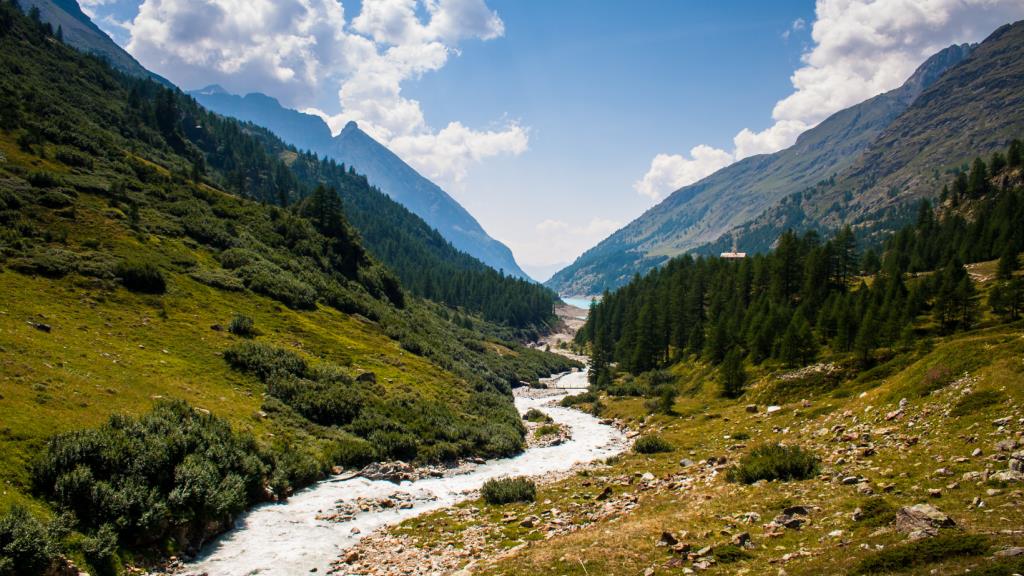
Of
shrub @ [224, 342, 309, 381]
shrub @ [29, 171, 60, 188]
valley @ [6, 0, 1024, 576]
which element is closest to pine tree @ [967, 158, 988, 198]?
valley @ [6, 0, 1024, 576]

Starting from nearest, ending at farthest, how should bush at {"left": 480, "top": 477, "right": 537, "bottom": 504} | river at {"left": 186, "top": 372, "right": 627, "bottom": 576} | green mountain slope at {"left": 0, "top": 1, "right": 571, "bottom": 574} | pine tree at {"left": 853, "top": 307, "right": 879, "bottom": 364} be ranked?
green mountain slope at {"left": 0, "top": 1, "right": 571, "bottom": 574} → river at {"left": 186, "top": 372, "right": 627, "bottom": 576} → bush at {"left": 480, "top": 477, "right": 537, "bottom": 504} → pine tree at {"left": 853, "top": 307, "right": 879, "bottom": 364}

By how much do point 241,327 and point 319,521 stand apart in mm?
30490

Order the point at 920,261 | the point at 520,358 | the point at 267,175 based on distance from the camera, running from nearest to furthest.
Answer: the point at 920,261 < the point at 520,358 < the point at 267,175

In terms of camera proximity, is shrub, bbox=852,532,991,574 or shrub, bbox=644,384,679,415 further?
shrub, bbox=644,384,679,415

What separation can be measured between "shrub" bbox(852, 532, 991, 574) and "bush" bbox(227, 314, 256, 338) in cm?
5247

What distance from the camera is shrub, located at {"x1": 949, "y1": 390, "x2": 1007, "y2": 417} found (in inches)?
→ 885

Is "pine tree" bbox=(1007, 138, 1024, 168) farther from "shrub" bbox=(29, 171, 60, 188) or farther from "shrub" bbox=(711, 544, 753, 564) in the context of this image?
"shrub" bbox=(29, 171, 60, 188)

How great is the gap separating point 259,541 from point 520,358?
101 m

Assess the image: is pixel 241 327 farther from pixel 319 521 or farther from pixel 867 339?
pixel 867 339

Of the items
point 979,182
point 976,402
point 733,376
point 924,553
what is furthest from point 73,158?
point 979,182

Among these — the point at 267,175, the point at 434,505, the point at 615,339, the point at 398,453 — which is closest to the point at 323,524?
the point at 434,505

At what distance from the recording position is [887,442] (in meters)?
23.3

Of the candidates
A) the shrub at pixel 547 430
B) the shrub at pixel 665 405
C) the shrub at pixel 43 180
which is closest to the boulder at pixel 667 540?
the shrub at pixel 547 430

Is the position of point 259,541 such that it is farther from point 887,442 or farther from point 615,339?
point 615,339
